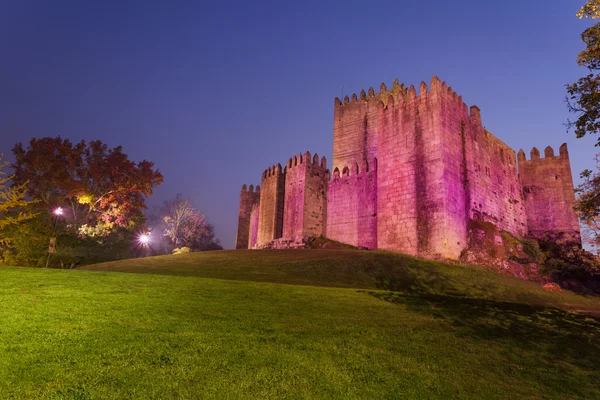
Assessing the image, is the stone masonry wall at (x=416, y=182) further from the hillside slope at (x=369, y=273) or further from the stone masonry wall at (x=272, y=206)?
the stone masonry wall at (x=272, y=206)

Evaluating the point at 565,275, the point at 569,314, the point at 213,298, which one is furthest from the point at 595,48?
the point at 565,275

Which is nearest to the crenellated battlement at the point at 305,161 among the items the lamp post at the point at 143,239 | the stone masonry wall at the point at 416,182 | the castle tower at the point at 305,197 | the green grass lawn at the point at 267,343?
the castle tower at the point at 305,197

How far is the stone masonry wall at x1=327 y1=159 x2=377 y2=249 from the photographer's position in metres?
33.2

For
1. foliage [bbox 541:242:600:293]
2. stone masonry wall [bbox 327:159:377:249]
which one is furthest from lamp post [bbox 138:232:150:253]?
foliage [bbox 541:242:600:293]

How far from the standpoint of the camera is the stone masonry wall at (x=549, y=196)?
37688mm

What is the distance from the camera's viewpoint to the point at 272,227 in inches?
1551

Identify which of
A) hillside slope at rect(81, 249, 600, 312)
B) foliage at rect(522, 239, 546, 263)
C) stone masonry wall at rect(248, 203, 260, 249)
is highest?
stone masonry wall at rect(248, 203, 260, 249)

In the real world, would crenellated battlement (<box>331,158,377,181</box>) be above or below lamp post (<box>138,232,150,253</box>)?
above

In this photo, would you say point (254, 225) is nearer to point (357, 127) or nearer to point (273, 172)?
point (273, 172)

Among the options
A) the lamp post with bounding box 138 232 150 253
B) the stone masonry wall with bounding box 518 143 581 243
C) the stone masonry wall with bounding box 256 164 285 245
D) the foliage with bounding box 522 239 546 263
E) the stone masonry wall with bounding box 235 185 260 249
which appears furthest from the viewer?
the stone masonry wall with bounding box 235 185 260 249

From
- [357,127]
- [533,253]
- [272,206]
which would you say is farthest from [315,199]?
[533,253]

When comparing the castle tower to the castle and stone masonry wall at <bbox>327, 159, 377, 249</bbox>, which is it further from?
stone masonry wall at <bbox>327, 159, 377, 249</bbox>

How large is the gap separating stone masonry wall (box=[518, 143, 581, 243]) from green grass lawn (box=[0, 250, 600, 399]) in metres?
28.5

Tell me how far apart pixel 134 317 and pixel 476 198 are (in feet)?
93.7
